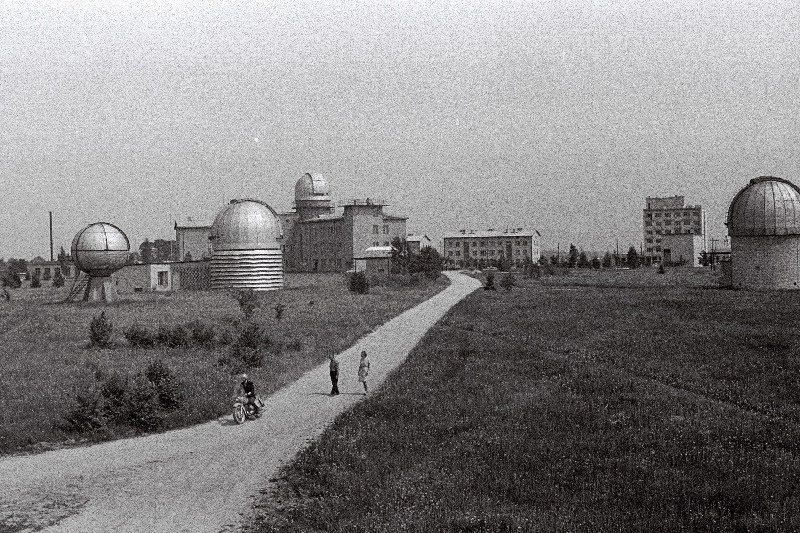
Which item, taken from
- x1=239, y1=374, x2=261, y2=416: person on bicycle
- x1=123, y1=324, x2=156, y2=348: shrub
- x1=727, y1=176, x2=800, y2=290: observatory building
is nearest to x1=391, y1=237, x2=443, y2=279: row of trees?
x1=727, y1=176, x2=800, y2=290: observatory building

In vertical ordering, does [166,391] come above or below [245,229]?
below

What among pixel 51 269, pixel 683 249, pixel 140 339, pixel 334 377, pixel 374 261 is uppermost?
pixel 683 249

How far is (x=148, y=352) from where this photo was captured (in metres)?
23.7

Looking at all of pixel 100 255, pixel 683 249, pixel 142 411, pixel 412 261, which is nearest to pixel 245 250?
pixel 100 255

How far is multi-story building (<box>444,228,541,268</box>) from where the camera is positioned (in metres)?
129

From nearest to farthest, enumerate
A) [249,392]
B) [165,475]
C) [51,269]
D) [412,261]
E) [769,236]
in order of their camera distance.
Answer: [165,475], [249,392], [769,236], [412,261], [51,269]

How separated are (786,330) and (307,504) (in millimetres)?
21579

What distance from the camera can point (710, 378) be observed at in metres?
18.0

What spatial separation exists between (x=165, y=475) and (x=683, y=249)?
109 m

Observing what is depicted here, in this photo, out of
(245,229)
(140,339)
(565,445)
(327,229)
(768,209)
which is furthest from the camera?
(327,229)

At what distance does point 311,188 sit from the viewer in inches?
3558

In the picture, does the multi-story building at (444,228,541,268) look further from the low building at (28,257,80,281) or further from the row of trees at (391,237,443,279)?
the low building at (28,257,80,281)

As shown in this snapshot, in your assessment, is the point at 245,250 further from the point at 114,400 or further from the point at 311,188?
the point at 114,400

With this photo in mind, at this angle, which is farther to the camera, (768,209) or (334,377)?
(768,209)
